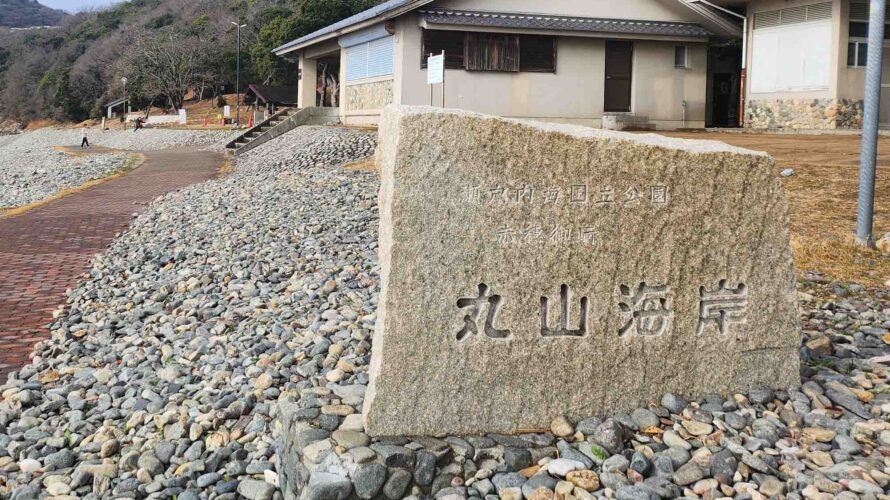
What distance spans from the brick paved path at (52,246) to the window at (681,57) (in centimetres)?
1296

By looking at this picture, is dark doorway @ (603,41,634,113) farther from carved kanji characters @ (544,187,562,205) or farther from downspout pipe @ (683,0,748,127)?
carved kanji characters @ (544,187,562,205)

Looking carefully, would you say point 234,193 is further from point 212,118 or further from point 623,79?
point 212,118

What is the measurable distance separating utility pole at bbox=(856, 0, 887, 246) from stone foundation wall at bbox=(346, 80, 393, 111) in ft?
50.8

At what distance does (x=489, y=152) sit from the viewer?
3748 millimetres

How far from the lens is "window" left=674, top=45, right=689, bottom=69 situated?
23.7 meters

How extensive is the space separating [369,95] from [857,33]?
12.6 m

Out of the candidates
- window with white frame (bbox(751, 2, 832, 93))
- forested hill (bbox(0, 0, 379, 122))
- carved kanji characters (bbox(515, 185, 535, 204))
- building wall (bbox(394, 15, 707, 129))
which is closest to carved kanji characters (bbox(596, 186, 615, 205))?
carved kanji characters (bbox(515, 185, 535, 204))

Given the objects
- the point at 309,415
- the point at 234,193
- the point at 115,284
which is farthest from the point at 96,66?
the point at 309,415

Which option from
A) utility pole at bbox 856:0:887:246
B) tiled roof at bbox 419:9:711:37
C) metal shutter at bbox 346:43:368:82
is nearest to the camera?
utility pole at bbox 856:0:887:246

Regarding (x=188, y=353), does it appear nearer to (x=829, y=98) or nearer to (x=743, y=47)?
(x=829, y=98)

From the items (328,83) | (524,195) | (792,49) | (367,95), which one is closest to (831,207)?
(524,195)

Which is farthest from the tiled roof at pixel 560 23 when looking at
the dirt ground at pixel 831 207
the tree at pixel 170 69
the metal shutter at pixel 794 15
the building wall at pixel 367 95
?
the tree at pixel 170 69

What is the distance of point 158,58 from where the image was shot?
208ft

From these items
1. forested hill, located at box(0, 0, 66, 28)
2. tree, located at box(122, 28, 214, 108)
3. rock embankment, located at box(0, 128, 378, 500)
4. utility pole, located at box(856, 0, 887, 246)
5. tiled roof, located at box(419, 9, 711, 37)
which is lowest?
rock embankment, located at box(0, 128, 378, 500)
